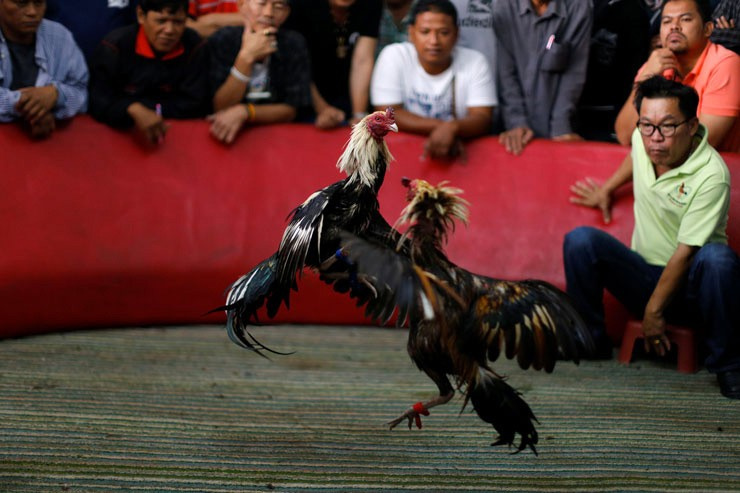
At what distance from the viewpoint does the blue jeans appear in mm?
3094

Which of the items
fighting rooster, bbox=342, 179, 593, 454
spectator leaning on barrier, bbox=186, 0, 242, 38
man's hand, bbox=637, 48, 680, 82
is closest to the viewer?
fighting rooster, bbox=342, 179, 593, 454

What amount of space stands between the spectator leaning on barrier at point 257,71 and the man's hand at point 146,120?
0.22 metres

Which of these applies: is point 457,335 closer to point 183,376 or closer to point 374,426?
point 374,426

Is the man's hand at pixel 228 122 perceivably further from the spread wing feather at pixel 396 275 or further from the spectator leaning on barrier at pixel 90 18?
the spread wing feather at pixel 396 275

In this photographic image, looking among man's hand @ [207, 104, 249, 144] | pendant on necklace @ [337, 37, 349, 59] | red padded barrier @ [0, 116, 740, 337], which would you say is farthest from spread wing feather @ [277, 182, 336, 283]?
pendant on necklace @ [337, 37, 349, 59]

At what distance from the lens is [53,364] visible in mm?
3314

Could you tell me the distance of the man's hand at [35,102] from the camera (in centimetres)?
352

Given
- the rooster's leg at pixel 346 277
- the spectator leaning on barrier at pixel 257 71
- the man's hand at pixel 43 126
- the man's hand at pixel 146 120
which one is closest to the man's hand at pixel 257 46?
the spectator leaning on barrier at pixel 257 71

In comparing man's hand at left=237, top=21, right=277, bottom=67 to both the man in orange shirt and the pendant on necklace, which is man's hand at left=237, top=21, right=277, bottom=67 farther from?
the man in orange shirt

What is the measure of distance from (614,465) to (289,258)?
1022 mm

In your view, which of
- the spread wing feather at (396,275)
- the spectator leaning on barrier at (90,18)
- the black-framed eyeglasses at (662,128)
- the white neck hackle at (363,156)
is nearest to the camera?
the spread wing feather at (396,275)

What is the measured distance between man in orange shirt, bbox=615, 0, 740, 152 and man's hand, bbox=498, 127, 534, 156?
20.4 inches

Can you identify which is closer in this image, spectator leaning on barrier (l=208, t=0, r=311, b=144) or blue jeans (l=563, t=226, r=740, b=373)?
blue jeans (l=563, t=226, r=740, b=373)

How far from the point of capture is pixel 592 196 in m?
3.67
